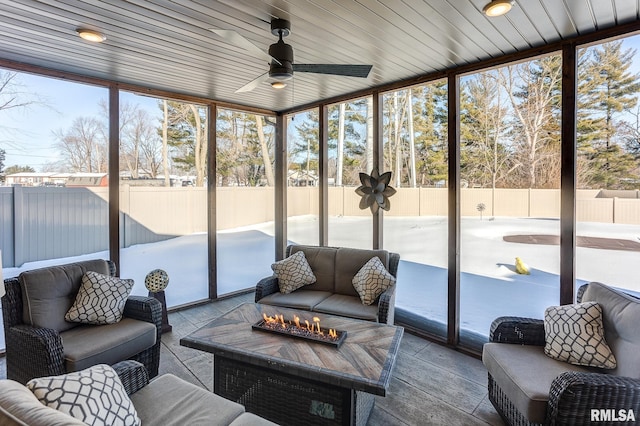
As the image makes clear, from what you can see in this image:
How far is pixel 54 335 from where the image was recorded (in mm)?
2445

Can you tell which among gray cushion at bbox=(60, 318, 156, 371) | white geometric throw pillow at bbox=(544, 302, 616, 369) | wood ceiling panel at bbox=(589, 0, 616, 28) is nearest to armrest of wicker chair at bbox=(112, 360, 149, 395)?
gray cushion at bbox=(60, 318, 156, 371)

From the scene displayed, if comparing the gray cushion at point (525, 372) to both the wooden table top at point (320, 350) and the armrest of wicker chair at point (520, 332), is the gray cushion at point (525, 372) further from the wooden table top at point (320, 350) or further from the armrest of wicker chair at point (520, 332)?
the wooden table top at point (320, 350)

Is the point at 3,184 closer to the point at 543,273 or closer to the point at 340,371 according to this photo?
the point at 340,371

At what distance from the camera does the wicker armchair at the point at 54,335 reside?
93.4 inches

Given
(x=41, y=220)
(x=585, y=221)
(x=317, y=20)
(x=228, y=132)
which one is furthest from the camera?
(x=228, y=132)

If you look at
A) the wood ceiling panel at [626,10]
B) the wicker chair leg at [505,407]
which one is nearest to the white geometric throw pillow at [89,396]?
the wicker chair leg at [505,407]

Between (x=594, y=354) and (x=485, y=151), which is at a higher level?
(x=485, y=151)

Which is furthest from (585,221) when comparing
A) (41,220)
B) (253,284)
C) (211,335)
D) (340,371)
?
(41,220)

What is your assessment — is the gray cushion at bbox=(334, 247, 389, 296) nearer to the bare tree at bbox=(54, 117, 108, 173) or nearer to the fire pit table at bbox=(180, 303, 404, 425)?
the fire pit table at bbox=(180, 303, 404, 425)

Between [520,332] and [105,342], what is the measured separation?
315 centimetres

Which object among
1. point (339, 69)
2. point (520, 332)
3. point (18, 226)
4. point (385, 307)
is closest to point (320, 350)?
point (385, 307)

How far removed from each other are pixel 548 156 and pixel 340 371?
106 inches

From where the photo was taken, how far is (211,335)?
2.52m

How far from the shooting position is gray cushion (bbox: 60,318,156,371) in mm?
2457
